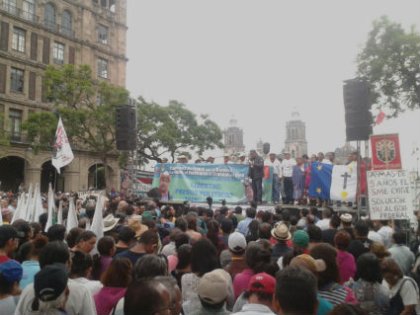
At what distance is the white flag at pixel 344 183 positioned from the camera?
12391mm

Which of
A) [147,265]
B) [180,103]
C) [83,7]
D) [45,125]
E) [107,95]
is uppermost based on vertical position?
[83,7]

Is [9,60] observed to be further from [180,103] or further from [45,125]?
[180,103]

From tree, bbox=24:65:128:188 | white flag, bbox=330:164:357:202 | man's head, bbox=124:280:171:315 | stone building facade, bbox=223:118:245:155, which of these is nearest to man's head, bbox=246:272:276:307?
man's head, bbox=124:280:171:315

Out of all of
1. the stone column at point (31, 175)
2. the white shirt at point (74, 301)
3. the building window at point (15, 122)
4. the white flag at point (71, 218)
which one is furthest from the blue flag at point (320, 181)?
the building window at point (15, 122)

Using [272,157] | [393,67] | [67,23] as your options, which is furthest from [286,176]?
[67,23]

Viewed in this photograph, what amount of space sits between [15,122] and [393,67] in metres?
28.7

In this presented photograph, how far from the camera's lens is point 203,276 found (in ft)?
11.6

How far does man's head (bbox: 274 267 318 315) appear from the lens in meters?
2.75

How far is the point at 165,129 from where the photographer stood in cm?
3841

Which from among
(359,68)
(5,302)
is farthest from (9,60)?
(5,302)

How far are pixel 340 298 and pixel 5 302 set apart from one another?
110 inches

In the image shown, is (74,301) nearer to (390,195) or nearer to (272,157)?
(390,195)

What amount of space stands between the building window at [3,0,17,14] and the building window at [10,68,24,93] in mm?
4742

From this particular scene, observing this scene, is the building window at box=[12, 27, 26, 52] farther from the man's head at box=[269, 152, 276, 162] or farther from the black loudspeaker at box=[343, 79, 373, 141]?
the black loudspeaker at box=[343, 79, 373, 141]
